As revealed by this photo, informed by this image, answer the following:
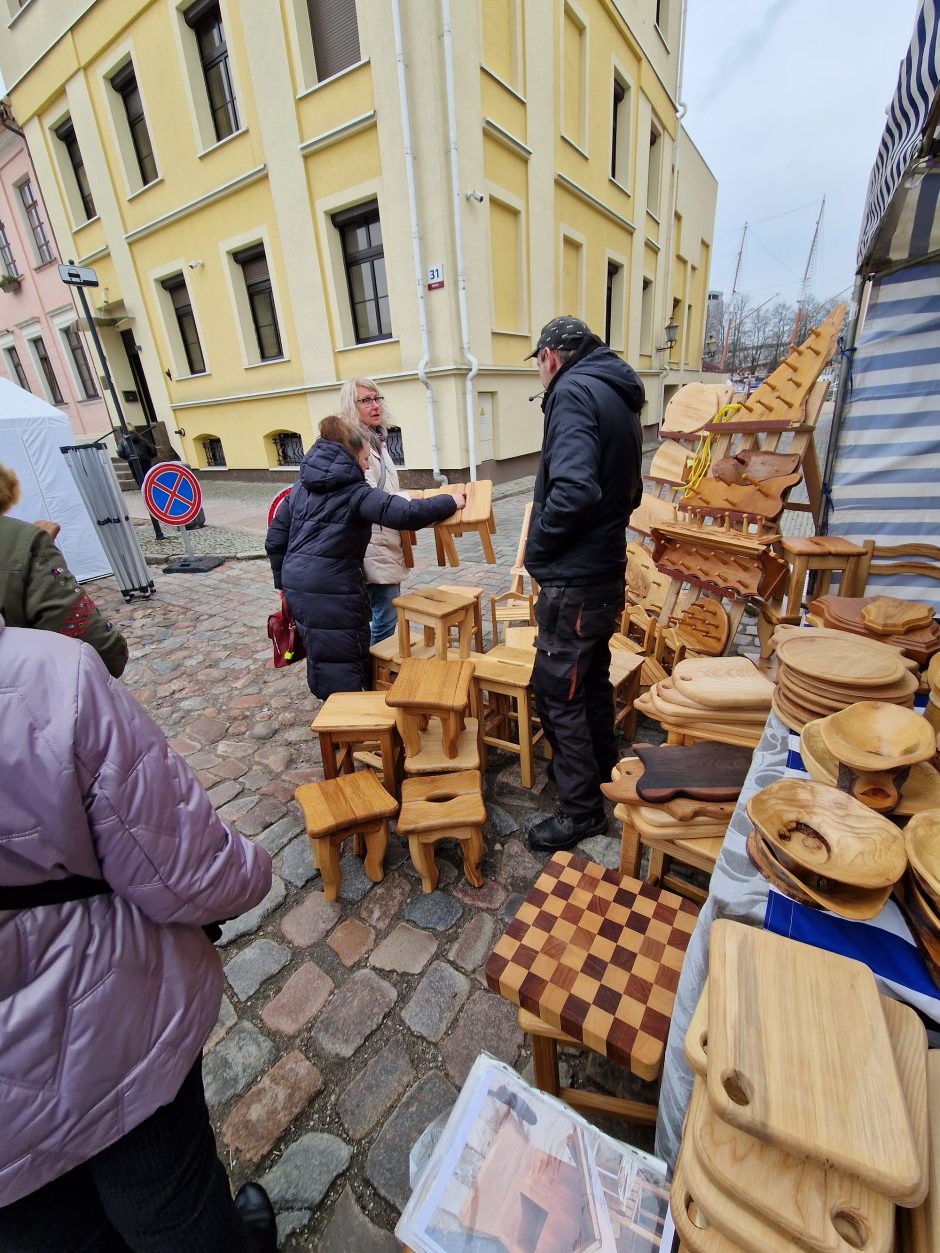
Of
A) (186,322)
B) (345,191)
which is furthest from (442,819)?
(186,322)

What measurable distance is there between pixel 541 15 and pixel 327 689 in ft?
41.9

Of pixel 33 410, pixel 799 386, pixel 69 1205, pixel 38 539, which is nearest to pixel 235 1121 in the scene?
pixel 69 1205

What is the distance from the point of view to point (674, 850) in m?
1.65

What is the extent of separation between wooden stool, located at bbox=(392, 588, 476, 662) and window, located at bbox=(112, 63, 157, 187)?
1472 cm

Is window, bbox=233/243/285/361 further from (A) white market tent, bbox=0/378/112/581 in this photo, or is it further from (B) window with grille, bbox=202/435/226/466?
(A) white market tent, bbox=0/378/112/581

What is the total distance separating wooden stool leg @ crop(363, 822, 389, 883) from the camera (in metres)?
2.30

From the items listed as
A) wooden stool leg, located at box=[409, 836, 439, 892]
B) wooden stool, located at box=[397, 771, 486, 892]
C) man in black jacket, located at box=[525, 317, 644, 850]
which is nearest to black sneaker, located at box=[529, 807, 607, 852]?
man in black jacket, located at box=[525, 317, 644, 850]

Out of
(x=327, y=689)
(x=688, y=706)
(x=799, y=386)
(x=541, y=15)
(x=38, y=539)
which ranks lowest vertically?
(x=327, y=689)

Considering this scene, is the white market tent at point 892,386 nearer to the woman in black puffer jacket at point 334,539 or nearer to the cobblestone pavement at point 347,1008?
the cobblestone pavement at point 347,1008

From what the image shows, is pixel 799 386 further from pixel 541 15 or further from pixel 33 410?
pixel 541 15

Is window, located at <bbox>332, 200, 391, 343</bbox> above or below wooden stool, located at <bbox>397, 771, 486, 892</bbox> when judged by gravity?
above

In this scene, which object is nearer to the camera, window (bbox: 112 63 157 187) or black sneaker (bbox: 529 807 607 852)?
black sneaker (bbox: 529 807 607 852)

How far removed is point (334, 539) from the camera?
277 centimetres

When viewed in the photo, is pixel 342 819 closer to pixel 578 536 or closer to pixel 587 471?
pixel 578 536
